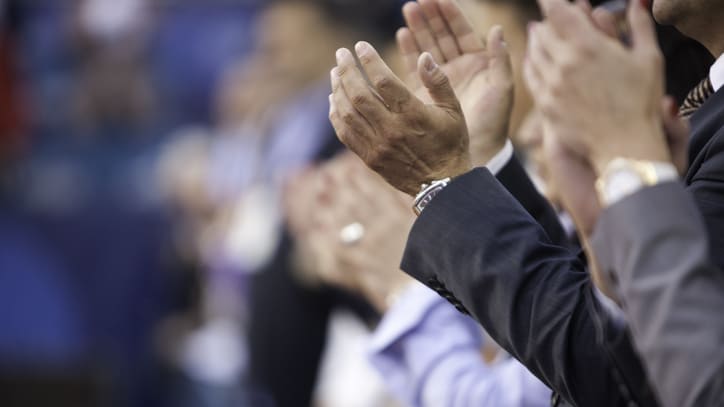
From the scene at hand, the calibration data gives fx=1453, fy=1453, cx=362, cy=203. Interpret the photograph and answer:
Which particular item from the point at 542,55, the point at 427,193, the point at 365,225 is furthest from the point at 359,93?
the point at 365,225

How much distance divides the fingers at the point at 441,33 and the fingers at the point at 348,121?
0.38 metres

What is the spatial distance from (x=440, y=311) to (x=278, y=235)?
1.90 metres

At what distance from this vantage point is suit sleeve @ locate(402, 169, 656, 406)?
162 cm

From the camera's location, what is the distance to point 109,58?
716cm

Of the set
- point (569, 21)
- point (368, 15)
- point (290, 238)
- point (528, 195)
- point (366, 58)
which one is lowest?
point (290, 238)

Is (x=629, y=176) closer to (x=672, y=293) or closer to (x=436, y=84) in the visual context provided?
(x=672, y=293)

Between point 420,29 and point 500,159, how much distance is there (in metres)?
0.23

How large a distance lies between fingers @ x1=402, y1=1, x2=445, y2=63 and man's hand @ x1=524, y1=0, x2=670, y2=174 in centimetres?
63

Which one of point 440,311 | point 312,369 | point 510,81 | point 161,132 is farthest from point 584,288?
point 161,132

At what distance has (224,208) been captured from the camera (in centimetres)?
595

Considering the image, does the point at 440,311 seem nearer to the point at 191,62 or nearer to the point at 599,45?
the point at 599,45

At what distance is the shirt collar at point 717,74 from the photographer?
187 centimetres

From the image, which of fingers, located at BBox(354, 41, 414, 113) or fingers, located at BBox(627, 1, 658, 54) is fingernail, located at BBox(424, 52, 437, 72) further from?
fingers, located at BBox(627, 1, 658, 54)

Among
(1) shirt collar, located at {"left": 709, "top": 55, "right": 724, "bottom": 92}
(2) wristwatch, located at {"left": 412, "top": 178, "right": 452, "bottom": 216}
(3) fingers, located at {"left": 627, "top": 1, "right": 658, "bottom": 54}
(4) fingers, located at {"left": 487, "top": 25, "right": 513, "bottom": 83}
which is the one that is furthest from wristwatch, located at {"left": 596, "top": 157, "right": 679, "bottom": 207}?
(4) fingers, located at {"left": 487, "top": 25, "right": 513, "bottom": 83}
